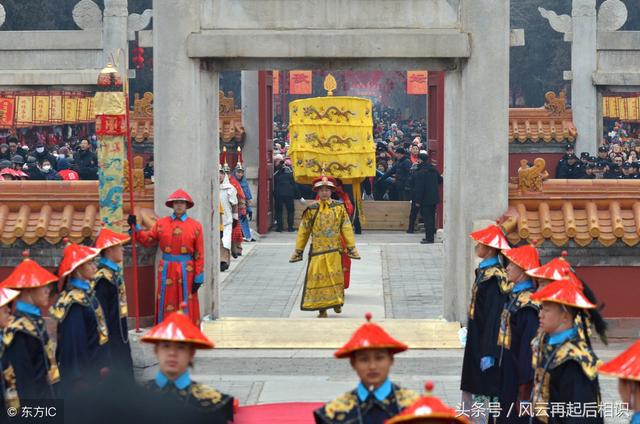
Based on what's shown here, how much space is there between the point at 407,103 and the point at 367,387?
92.2m

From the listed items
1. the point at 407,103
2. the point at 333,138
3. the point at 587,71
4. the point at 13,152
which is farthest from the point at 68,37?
the point at 407,103

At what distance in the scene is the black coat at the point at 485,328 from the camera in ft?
36.6

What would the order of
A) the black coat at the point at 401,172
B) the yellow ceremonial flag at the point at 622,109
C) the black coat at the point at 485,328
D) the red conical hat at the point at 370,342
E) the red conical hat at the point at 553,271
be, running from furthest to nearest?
the yellow ceremonial flag at the point at 622,109, the black coat at the point at 401,172, the black coat at the point at 485,328, the red conical hat at the point at 553,271, the red conical hat at the point at 370,342

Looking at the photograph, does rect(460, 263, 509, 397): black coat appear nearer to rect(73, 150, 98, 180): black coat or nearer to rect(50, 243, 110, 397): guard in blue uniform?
rect(50, 243, 110, 397): guard in blue uniform

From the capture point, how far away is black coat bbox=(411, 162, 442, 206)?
25.6 meters

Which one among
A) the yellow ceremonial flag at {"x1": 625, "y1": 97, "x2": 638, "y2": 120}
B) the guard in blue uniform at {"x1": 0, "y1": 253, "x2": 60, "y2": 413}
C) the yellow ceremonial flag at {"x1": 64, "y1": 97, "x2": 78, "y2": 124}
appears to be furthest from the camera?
the yellow ceremonial flag at {"x1": 625, "y1": 97, "x2": 638, "y2": 120}

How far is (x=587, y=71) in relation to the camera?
1219 inches

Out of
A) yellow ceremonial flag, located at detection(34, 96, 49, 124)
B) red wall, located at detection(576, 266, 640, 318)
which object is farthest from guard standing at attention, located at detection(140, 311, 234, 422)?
yellow ceremonial flag, located at detection(34, 96, 49, 124)

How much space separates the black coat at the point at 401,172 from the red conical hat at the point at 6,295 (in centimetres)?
2076

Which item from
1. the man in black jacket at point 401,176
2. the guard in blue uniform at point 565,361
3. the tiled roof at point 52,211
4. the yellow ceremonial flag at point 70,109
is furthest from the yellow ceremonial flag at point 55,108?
the guard in blue uniform at point 565,361

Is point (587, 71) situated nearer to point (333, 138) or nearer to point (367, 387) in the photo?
point (333, 138)

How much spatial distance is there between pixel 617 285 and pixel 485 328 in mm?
4497

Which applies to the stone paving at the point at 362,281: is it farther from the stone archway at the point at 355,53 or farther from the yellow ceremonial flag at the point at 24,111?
the yellow ceremonial flag at the point at 24,111

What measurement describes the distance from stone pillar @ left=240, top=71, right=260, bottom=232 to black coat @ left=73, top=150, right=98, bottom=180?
291 centimetres
